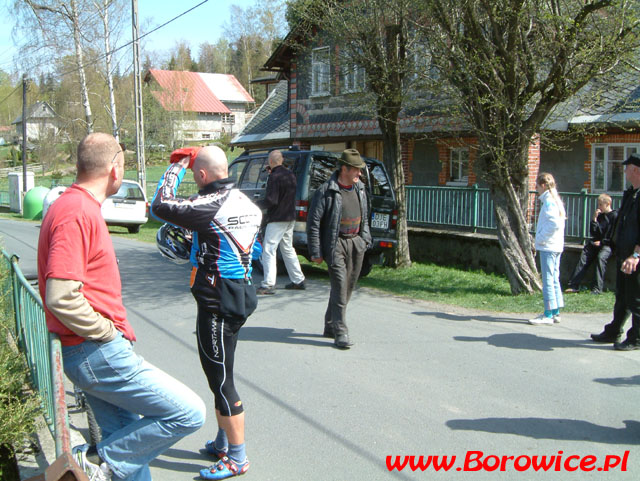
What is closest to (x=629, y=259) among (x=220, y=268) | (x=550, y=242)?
(x=550, y=242)

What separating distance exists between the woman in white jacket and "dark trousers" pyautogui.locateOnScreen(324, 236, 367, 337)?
2.32 meters

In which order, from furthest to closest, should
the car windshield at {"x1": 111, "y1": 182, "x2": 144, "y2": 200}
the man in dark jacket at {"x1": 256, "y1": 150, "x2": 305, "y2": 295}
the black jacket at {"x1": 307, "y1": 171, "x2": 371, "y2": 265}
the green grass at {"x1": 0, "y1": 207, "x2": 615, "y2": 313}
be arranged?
the car windshield at {"x1": 111, "y1": 182, "x2": 144, "y2": 200} < the man in dark jacket at {"x1": 256, "y1": 150, "x2": 305, "y2": 295} < the green grass at {"x1": 0, "y1": 207, "x2": 615, "y2": 313} < the black jacket at {"x1": 307, "y1": 171, "x2": 371, "y2": 265}

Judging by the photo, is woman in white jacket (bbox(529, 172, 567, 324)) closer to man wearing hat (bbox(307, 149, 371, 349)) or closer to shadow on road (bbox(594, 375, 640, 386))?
shadow on road (bbox(594, 375, 640, 386))

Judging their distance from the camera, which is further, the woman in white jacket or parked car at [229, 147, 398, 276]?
parked car at [229, 147, 398, 276]

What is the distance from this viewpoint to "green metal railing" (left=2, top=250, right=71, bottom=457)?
3.03 m

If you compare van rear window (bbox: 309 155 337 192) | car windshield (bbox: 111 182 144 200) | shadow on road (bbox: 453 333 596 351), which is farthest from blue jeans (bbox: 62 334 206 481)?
car windshield (bbox: 111 182 144 200)

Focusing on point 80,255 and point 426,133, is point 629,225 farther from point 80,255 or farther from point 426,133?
point 426,133

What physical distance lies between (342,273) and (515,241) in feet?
12.4

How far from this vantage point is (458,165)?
17.5 meters

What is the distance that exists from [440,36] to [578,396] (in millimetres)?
5854

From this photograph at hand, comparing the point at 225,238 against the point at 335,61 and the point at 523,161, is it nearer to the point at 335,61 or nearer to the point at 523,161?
the point at 523,161

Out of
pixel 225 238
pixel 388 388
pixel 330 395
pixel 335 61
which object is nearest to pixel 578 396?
pixel 388 388

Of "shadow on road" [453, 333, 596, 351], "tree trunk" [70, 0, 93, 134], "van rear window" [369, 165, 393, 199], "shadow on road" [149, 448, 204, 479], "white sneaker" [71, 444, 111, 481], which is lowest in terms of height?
"shadow on road" [149, 448, 204, 479]

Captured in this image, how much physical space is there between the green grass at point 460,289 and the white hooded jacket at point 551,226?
3.93 feet
